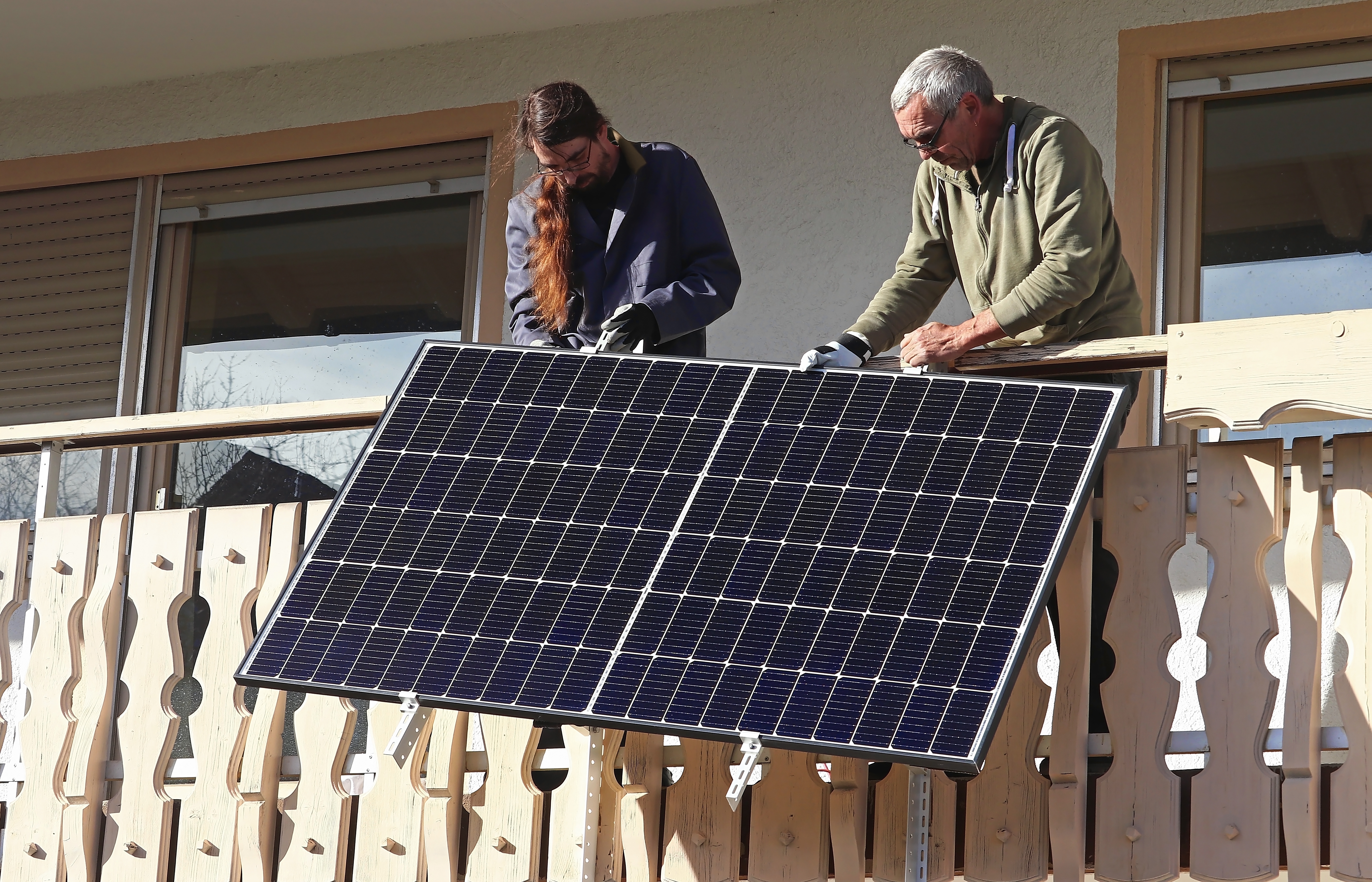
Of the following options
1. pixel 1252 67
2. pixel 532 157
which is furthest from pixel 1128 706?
pixel 532 157

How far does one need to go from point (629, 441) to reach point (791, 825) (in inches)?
40.8

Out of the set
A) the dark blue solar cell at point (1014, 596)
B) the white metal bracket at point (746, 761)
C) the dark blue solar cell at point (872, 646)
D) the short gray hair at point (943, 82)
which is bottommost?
the white metal bracket at point (746, 761)

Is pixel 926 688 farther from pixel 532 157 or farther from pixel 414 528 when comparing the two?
pixel 532 157

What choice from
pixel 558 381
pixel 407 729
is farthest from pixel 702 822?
pixel 558 381

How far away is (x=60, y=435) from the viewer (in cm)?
535

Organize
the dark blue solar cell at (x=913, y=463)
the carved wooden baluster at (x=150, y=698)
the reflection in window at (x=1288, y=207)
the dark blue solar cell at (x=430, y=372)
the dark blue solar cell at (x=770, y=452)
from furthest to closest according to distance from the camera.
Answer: the reflection in window at (x=1288, y=207), the carved wooden baluster at (x=150, y=698), the dark blue solar cell at (x=430, y=372), the dark blue solar cell at (x=770, y=452), the dark blue solar cell at (x=913, y=463)

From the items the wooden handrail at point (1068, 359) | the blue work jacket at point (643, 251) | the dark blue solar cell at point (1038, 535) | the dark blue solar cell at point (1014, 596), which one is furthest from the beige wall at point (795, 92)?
the dark blue solar cell at point (1014, 596)

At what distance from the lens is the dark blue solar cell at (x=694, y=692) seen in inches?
142

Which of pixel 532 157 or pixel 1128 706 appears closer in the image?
pixel 1128 706

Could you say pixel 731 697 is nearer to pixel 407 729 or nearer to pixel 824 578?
pixel 824 578

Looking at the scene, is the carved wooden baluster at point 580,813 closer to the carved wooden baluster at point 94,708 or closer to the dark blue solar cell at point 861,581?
the dark blue solar cell at point 861,581

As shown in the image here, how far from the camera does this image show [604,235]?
16.5ft

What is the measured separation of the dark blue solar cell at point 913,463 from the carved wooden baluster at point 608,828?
1.03 meters

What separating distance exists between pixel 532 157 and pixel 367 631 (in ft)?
13.1
